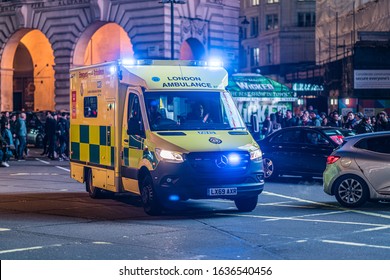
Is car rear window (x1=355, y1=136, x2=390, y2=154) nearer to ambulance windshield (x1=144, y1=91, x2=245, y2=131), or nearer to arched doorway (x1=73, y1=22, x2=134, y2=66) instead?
ambulance windshield (x1=144, y1=91, x2=245, y2=131)

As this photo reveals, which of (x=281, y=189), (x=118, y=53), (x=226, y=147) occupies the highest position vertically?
(x=118, y=53)

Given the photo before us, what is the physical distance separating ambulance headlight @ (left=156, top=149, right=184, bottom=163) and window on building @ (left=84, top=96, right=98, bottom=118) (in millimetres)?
3136

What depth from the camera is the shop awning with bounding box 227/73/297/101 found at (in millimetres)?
39562

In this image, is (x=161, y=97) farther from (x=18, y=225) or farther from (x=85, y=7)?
(x=85, y=7)

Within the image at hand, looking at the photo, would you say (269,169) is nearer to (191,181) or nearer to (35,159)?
(191,181)

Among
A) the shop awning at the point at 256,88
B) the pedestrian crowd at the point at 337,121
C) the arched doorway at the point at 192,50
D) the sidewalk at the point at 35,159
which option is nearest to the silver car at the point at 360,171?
the pedestrian crowd at the point at 337,121

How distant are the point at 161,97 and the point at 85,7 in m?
32.1

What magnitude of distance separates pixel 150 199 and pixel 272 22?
7818 centimetres

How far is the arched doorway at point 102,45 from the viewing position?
1861 inches

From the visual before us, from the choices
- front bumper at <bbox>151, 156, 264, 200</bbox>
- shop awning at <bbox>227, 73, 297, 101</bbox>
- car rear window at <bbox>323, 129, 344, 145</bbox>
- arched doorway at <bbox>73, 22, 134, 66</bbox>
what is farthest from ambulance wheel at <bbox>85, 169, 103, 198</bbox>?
arched doorway at <bbox>73, 22, 134, 66</bbox>

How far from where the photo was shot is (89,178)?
18016mm
